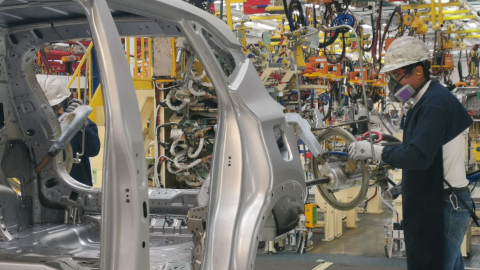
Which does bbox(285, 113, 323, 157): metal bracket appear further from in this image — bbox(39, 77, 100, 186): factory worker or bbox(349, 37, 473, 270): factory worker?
bbox(39, 77, 100, 186): factory worker

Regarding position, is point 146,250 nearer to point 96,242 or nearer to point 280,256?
point 96,242

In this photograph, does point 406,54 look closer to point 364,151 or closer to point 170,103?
point 364,151

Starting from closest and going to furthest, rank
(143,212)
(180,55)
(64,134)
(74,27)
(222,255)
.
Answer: (143,212) < (222,255) < (74,27) < (64,134) < (180,55)

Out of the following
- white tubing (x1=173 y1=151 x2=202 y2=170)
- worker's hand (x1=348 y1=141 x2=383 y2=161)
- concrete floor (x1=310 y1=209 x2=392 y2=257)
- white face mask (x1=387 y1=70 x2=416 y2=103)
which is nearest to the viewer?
white face mask (x1=387 y1=70 x2=416 y2=103)

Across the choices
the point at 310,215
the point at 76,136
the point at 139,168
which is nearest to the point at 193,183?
the point at 310,215

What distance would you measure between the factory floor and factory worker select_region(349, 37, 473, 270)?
318cm

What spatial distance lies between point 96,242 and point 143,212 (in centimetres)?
187

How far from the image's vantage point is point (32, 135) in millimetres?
4234

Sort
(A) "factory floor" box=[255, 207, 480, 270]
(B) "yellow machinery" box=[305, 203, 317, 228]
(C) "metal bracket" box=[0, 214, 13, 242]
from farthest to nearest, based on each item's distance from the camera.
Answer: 1. (B) "yellow machinery" box=[305, 203, 317, 228]
2. (A) "factory floor" box=[255, 207, 480, 270]
3. (C) "metal bracket" box=[0, 214, 13, 242]

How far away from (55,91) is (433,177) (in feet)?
10.5

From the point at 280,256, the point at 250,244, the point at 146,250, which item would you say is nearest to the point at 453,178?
the point at 250,244

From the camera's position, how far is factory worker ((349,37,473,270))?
3.72m

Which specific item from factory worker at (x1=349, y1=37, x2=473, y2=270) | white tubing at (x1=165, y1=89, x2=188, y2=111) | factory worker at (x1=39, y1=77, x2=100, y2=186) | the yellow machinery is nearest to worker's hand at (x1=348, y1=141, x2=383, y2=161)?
factory worker at (x1=349, y1=37, x2=473, y2=270)

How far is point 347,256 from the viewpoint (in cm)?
777
